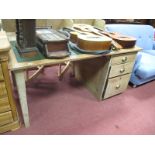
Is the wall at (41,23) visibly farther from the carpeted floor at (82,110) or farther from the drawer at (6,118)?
the drawer at (6,118)

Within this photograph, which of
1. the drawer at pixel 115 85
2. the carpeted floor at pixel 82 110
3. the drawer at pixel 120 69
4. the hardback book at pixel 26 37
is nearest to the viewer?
the hardback book at pixel 26 37

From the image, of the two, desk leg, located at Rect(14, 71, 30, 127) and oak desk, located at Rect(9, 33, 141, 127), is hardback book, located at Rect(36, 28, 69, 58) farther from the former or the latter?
desk leg, located at Rect(14, 71, 30, 127)

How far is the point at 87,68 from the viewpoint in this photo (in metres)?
2.00

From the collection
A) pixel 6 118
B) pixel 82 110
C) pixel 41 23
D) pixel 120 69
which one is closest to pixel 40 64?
pixel 6 118

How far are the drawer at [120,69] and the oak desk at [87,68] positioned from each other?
0.10ft

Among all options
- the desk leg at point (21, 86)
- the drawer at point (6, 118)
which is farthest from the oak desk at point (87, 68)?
the drawer at point (6, 118)

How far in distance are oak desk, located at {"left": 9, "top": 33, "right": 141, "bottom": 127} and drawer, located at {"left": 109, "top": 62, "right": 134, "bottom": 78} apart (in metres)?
0.03

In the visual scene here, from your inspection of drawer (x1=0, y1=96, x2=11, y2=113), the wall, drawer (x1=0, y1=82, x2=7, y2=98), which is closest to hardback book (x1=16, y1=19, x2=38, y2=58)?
drawer (x1=0, y1=82, x2=7, y2=98)

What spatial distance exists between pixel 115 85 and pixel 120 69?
0.72 ft

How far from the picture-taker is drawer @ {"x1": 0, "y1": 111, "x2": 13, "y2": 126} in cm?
126

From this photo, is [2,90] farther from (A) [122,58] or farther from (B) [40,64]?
(A) [122,58]

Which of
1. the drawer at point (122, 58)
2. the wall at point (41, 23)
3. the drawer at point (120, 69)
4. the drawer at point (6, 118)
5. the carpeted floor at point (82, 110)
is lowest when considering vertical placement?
the carpeted floor at point (82, 110)

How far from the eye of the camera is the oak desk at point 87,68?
1117mm
